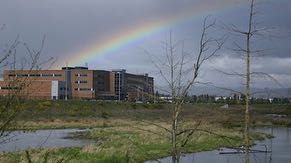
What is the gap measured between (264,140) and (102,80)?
336 ft

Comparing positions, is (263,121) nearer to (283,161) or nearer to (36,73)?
(283,161)

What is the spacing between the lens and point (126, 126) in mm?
59812

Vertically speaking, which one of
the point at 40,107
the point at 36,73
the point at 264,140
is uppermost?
the point at 36,73

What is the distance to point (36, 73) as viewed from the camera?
28.6 feet

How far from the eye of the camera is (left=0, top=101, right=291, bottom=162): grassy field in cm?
910

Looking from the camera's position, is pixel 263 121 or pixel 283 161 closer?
pixel 283 161

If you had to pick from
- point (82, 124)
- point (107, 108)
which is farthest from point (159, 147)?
point (107, 108)

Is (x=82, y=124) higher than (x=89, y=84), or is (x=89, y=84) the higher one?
(x=89, y=84)

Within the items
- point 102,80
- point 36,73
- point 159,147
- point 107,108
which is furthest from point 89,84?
point 36,73

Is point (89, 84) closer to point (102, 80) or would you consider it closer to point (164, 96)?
point (102, 80)

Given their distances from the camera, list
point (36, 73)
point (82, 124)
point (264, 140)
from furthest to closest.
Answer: point (82, 124), point (264, 140), point (36, 73)

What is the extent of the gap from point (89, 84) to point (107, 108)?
37.7 meters

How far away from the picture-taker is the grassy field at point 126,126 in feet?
29.9

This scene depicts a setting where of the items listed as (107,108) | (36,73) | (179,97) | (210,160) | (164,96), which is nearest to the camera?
(179,97)
